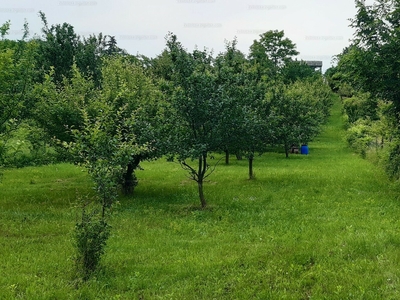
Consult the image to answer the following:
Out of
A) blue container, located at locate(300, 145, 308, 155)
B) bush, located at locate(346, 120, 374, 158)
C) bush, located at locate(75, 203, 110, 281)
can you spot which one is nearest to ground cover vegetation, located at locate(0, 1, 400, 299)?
bush, located at locate(75, 203, 110, 281)

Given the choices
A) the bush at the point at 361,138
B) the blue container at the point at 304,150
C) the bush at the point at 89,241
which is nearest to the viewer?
A: the bush at the point at 89,241

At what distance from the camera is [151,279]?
244 inches

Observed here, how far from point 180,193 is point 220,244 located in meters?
6.10

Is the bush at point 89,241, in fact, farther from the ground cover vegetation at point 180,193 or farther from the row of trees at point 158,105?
the row of trees at point 158,105

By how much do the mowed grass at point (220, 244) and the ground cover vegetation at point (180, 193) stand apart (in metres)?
0.04

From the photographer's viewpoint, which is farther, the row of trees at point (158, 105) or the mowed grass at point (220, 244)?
the row of trees at point (158, 105)

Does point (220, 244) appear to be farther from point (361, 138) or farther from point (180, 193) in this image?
point (361, 138)

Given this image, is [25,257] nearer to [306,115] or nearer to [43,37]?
[306,115]

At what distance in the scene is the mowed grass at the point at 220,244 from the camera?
5.84 meters

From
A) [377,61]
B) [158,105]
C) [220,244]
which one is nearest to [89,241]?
[220,244]

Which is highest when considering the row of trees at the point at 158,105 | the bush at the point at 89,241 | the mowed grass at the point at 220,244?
the row of trees at the point at 158,105

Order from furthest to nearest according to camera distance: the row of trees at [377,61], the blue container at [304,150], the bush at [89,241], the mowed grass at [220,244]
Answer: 1. the blue container at [304,150]
2. the row of trees at [377,61]
3. the bush at [89,241]
4. the mowed grass at [220,244]

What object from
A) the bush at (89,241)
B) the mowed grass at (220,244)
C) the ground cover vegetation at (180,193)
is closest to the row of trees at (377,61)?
the ground cover vegetation at (180,193)

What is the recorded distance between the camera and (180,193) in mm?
13906
